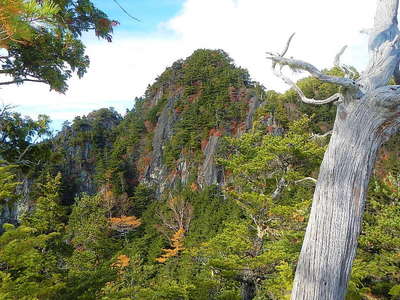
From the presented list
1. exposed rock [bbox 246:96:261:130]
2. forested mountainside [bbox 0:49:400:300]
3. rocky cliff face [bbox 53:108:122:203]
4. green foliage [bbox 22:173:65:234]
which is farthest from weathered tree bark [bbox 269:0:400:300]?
rocky cliff face [bbox 53:108:122:203]

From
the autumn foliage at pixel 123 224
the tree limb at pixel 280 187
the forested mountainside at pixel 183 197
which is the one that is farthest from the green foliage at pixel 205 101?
the tree limb at pixel 280 187

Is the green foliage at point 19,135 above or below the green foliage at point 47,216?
above

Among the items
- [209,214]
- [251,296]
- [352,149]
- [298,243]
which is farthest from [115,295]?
[209,214]

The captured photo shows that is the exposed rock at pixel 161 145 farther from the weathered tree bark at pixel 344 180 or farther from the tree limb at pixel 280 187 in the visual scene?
the weathered tree bark at pixel 344 180

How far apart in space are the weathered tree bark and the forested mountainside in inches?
35.2

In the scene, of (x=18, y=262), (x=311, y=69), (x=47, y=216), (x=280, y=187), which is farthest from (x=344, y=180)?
(x=47, y=216)

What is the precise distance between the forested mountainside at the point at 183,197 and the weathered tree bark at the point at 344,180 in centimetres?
89

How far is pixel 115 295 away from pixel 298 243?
14.6 feet

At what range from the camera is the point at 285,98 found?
31406mm

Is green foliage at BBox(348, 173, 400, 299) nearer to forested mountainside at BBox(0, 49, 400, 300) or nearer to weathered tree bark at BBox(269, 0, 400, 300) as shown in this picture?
forested mountainside at BBox(0, 49, 400, 300)

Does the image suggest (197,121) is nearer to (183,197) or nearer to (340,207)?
(183,197)

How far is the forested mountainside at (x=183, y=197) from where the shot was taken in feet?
17.8

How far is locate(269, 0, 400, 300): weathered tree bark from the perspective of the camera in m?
1.97

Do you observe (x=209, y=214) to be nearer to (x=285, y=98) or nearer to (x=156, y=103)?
(x=285, y=98)
